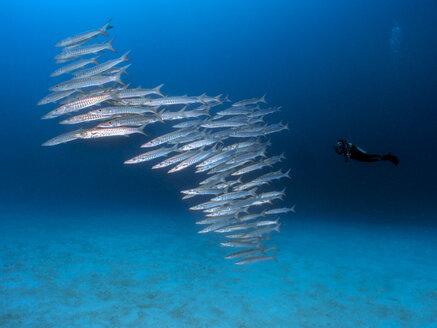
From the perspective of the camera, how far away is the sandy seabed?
431 cm

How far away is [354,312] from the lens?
4602 millimetres

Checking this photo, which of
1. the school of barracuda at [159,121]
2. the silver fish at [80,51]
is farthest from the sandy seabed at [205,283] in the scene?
the silver fish at [80,51]

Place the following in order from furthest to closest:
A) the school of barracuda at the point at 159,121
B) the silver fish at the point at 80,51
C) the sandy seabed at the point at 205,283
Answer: the silver fish at the point at 80,51 → the school of barracuda at the point at 159,121 → the sandy seabed at the point at 205,283

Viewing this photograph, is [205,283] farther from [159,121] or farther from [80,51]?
[80,51]

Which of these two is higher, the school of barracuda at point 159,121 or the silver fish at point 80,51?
the silver fish at point 80,51

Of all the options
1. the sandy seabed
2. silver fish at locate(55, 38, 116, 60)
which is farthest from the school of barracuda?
the sandy seabed

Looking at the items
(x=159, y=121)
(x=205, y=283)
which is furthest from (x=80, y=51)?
(x=205, y=283)

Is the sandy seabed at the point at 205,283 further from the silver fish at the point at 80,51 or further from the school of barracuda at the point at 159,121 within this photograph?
the silver fish at the point at 80,51

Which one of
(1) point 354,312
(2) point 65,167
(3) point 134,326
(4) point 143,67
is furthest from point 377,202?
(4) point 143,67

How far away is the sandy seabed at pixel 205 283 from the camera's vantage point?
4312 mm

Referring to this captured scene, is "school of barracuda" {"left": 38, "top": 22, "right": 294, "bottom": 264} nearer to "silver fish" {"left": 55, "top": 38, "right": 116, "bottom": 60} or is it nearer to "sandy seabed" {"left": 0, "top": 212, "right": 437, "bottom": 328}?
"silver fish" {"left": 55, "top": 38, "right": 116, "bottom": 60}

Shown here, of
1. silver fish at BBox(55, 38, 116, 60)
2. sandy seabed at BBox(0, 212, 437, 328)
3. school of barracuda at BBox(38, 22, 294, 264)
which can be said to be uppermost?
silver fish at BBox(55, 38, 116, 60)

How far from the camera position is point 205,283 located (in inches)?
222

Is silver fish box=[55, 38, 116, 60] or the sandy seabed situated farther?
silver fish box=[55, 38, 116, 60]
